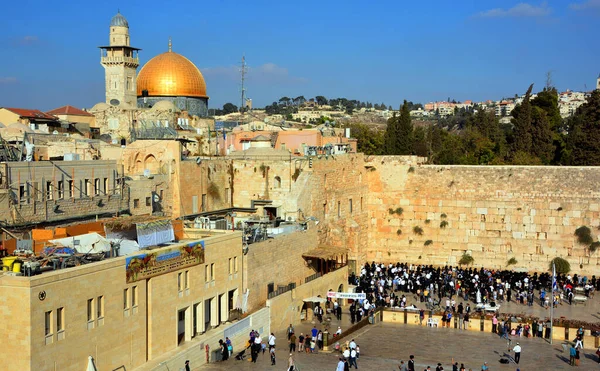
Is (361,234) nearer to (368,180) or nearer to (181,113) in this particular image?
(368,180)

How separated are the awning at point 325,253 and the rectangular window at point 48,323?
12.1m

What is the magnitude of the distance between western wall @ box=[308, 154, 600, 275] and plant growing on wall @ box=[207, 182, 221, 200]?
364 centimetres

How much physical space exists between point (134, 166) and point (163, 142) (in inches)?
60.0

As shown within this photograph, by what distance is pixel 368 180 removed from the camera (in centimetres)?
3209

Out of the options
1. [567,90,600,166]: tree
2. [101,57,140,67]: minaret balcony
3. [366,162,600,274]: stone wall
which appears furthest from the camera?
[101,57,140,67]: minaret balcony

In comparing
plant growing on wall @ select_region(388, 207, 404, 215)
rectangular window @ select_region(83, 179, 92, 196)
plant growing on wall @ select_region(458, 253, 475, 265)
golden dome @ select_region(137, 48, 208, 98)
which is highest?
golden dome @ select_region(137, 48, 208, 98)

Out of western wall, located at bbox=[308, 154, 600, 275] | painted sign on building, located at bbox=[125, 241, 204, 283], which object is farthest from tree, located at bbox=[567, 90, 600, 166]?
painted sign on building, located at bbox=[125, 241, 204, 283]

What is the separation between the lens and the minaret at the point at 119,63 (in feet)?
143

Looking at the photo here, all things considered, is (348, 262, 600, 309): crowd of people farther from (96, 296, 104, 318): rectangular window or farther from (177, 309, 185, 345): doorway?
(96, 296, 104, 318): rectangular window

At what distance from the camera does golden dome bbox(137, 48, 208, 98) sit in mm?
39250

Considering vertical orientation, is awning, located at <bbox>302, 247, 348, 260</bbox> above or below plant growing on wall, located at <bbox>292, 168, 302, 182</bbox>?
below

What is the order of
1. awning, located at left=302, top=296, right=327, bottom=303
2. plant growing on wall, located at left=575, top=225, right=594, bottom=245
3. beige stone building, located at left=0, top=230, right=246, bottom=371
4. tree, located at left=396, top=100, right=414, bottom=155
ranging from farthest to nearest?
tree, located at left=396, top=100, right=414, bottom=155 → plant growing on wall, located at left=575, top=225, right=594, bottom=245 → awning, located at left=302, top=296, right=327, bottom=303 → beige stone building, located at left=0, top=230, right=246, bottom=371

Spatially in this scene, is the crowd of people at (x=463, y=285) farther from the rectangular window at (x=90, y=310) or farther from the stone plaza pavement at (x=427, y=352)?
the rectangular window at (x=90, y=310)

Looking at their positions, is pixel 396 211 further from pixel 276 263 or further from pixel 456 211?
pixel 276 263
